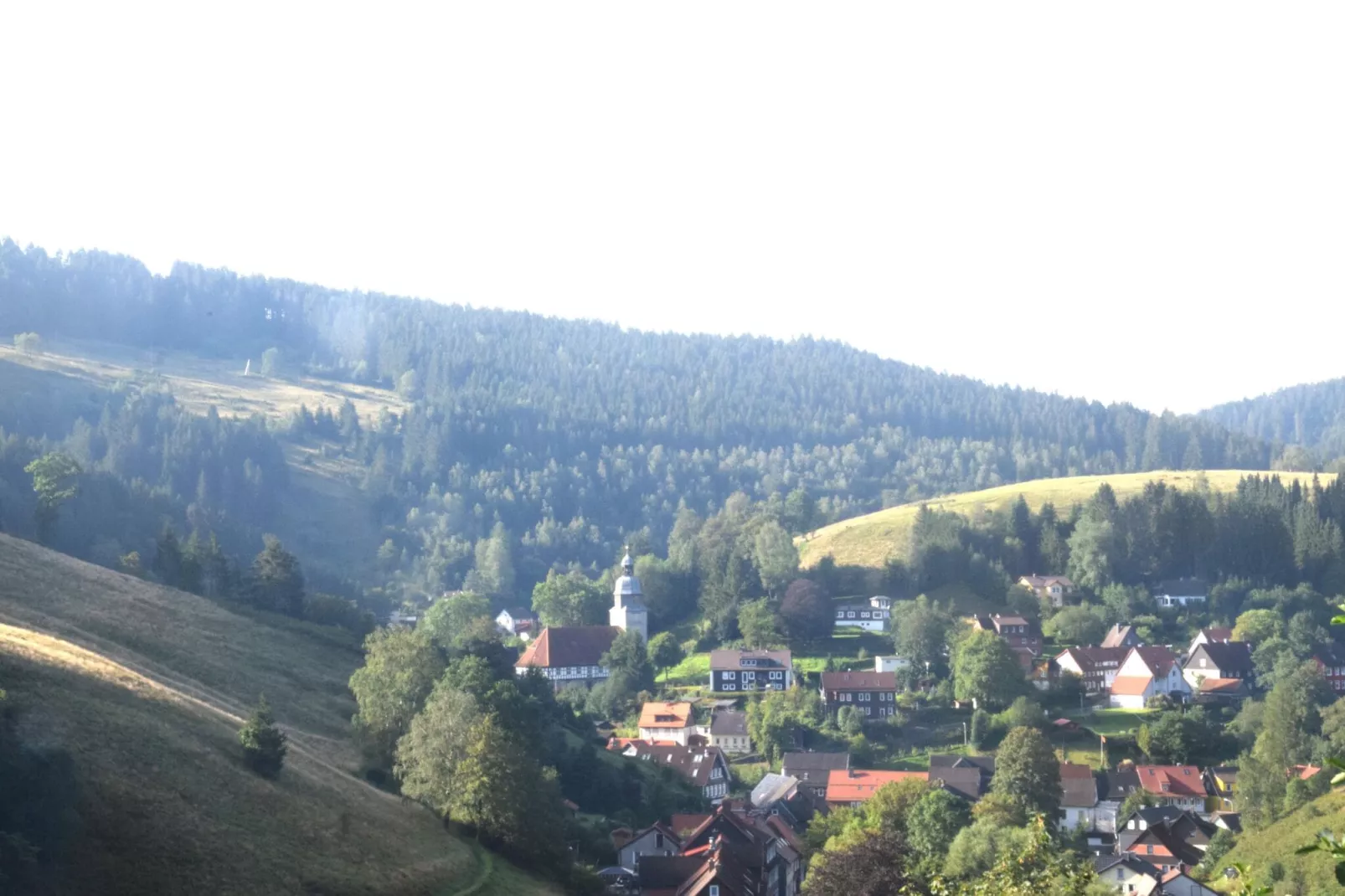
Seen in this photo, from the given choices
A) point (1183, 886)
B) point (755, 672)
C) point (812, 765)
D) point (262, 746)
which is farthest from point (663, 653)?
point (262, 746)

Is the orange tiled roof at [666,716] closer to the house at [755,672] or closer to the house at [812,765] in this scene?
the house at [755,672]

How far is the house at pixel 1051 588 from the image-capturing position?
4309 inches

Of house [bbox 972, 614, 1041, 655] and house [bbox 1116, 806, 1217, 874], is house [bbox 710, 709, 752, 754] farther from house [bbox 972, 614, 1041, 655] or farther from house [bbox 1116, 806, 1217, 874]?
house [bbox 1116, 806, 1217, 874]

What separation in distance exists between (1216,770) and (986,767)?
1259 cm

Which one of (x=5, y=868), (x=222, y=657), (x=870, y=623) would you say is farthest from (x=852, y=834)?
(x=870, y=623)

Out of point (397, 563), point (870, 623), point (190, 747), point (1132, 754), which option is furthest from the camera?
point (397, 563)

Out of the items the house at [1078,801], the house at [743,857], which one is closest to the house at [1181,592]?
the house at [1078,801]

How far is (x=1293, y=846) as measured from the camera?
57.8 m

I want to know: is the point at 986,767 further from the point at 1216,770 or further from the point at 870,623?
the point at 870,623

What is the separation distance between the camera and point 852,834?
57188 millimetres

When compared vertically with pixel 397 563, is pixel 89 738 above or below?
above

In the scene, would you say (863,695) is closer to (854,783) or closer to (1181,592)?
(854,783)

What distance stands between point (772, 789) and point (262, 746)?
3810 centimetres

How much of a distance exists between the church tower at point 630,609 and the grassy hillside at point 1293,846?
55.3 m
